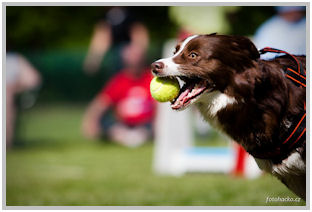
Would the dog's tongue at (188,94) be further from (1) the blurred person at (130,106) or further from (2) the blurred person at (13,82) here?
(1) the blurred person at (130,106)

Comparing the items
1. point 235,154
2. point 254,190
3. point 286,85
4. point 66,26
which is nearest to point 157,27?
point 66,26

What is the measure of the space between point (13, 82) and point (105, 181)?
189 inches

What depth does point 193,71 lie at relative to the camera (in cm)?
333

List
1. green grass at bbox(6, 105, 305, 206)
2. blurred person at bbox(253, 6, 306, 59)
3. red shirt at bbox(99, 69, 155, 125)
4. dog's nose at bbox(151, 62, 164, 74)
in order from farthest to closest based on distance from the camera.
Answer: red shirt at bbox(99, 69, 155, 125) < green grass at bbox(6, 105, 305, 206) < blurred person at bbox(253, 6, 306, 59) < dog's nose at bbox(151, 62, 164, 74)

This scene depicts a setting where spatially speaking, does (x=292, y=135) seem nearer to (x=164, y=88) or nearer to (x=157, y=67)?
(x=164, y=88)

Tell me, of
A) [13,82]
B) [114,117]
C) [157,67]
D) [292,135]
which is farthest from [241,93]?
[114,117]

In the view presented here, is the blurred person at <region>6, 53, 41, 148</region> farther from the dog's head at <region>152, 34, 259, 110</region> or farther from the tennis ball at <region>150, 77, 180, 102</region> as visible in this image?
the dog's head at <region>152, 34, 259, 110</region>

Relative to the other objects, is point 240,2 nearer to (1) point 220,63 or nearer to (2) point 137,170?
(1) point 220,63

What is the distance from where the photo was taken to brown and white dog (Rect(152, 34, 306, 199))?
334 centimetres

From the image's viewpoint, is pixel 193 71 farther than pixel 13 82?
No

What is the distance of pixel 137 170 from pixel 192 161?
1.14m

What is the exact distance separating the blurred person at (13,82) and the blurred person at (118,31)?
80.2 inches

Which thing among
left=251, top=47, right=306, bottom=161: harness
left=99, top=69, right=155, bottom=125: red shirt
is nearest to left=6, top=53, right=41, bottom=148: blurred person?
left=99, top=69, right=155, bottom=125: red shirt

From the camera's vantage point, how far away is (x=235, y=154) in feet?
24.1
